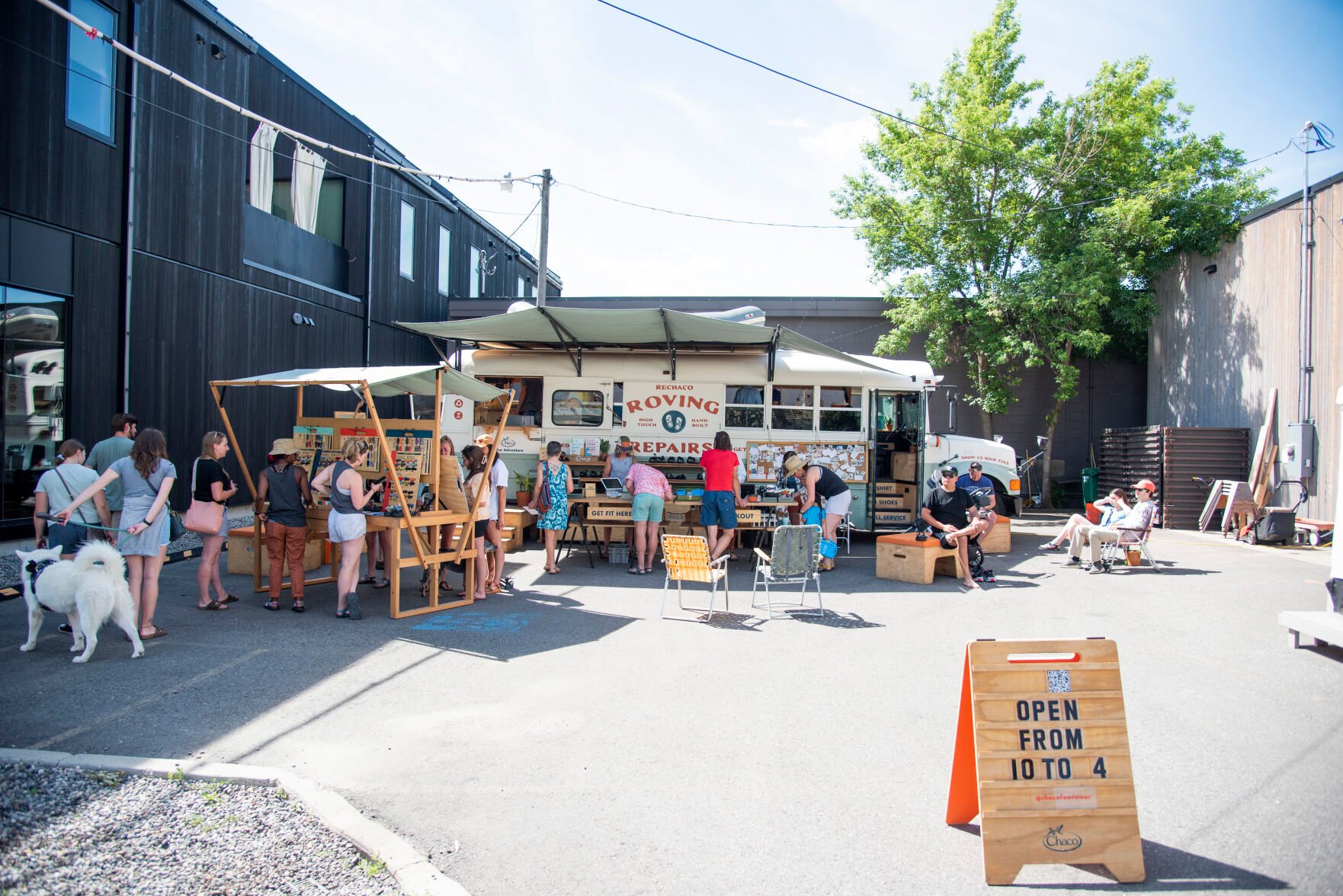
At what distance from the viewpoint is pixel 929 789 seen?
155 inches

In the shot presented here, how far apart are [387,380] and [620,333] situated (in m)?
4.53

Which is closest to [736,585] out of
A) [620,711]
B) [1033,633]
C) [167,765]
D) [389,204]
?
[1033,633]

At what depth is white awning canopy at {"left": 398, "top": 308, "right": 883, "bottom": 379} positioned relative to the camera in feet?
35.4

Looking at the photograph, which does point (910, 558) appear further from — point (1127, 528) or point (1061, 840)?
point (1061, 840)

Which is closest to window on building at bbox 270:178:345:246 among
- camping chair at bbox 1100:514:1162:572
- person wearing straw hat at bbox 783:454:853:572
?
person wearing straw hat at bbox 783:454:853:572

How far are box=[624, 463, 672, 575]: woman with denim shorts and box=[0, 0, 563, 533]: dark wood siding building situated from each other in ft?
23.5

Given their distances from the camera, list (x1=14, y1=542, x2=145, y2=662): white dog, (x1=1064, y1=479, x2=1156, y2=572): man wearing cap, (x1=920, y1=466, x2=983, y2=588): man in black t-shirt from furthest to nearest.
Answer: (x1=1064, y1=479, x2=1156, y2=572): man wearing cap, (x1=920, y1=466, x2=983, y2=588): man in black t-shirt, (x1=14, y1=542, x2=145, y2=662): white dog

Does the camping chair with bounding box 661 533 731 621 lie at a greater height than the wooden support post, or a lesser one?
lesser

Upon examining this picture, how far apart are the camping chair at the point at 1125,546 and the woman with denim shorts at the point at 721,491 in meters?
4.95

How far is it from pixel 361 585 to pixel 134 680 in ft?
12.4

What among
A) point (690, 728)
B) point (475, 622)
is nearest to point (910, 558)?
point (475, 622)

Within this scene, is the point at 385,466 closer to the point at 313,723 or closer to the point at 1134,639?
the point at 313,723

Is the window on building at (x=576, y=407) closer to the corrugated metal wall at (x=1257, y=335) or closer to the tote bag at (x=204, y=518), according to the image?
the tote bag at (x=204, y=518)

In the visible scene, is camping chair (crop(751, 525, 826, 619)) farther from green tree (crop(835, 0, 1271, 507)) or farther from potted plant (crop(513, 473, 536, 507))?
green tree (crop(835, 0, 1271, 507))
